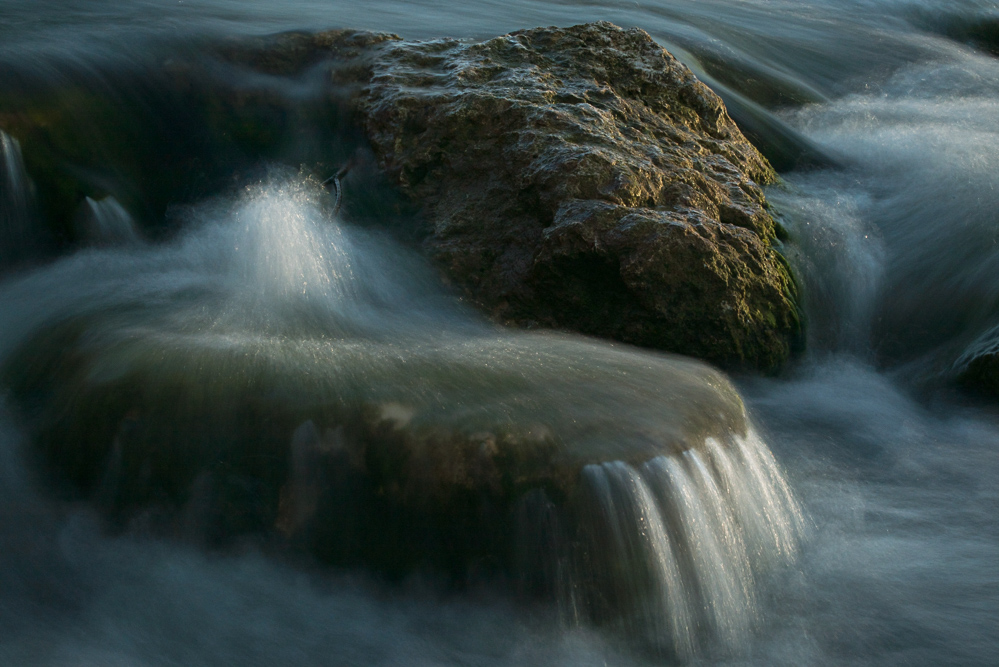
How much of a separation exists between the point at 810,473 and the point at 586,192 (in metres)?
1.74

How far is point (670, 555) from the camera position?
10.3 feet

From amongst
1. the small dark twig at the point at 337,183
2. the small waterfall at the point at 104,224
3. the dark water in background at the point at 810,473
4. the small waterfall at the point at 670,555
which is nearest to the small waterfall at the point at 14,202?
the small waterfall at the point at 104,224

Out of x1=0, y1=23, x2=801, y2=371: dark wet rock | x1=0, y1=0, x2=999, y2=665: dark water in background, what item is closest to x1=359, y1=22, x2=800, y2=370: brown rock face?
x1=0, y1=23, x2=801, y2=371: dark wet rock

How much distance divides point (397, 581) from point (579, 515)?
0.71 m

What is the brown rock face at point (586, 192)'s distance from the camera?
4402 mm

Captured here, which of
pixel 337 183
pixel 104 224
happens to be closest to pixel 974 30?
pixel 337 183

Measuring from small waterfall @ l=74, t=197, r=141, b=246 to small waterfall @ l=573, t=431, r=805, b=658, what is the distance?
3.43m

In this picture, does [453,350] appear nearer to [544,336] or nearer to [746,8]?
[544,336]

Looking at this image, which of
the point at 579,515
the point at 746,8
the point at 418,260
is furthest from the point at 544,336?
the point at 746,8

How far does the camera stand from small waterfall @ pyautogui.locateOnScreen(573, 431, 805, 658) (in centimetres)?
311

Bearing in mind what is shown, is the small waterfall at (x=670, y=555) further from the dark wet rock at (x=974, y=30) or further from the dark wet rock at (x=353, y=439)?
the dark wet rock at (x=974, y=30)

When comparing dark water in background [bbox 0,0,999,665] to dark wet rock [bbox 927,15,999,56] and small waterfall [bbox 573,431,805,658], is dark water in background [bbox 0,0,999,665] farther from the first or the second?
dark wet rock [bbox 927,15,999,56]

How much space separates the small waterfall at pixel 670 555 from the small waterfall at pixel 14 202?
3732mm

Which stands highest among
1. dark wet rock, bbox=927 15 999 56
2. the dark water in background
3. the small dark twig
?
dark wet rock, bbox=927 15 999 56
